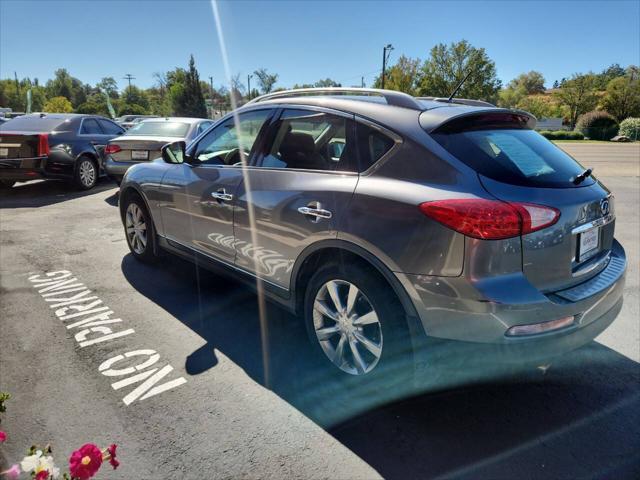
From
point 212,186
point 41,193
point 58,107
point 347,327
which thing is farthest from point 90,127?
point 58,107

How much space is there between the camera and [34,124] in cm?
950

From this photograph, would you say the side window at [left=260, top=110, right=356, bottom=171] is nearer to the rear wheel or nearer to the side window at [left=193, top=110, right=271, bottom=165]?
the side window at [left=193, top=110, right=271, bottom=165]

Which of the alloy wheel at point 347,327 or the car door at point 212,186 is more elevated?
the car door at point 212,186

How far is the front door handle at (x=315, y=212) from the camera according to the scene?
8.46 feet

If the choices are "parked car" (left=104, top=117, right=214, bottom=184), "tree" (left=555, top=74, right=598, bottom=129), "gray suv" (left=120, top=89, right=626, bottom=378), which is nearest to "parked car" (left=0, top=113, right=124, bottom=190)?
"parked car" (left=104, top=117, right=214, bottom=184)

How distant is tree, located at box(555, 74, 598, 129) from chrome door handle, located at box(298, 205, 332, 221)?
7323cm

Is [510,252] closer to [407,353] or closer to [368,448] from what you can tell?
[407,353]

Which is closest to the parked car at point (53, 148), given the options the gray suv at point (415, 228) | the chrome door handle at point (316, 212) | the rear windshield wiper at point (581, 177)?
the gray suv at point (415, 228)

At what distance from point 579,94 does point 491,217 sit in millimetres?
74129

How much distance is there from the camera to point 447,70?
57500 millimetres

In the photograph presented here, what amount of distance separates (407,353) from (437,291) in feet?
1.30

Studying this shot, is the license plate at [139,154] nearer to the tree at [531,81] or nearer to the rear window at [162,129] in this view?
the rear window at [162,129]

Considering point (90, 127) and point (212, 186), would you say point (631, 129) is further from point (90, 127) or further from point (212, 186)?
point (212, 186)

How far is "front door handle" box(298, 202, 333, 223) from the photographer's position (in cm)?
258
